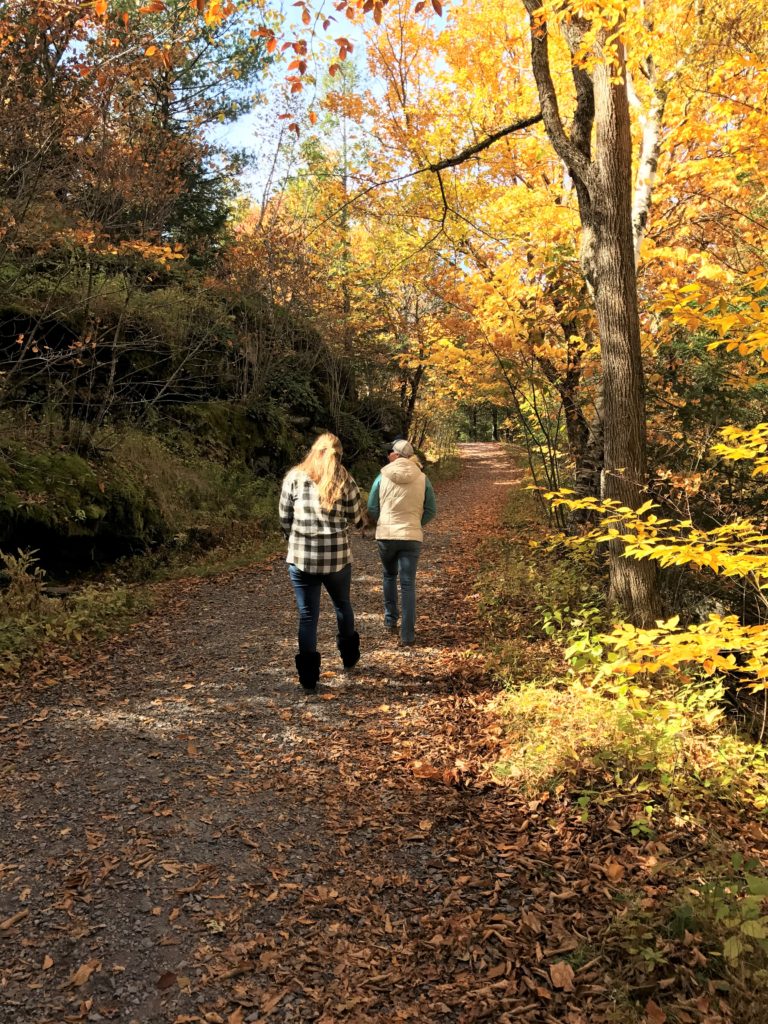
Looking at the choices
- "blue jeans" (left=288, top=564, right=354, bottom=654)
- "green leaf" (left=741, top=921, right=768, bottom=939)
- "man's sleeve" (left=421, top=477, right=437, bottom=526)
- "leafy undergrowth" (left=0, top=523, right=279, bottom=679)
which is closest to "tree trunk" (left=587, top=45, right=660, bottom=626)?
"man's sleeve" (left=421, top=477, right=437, bottom=526)

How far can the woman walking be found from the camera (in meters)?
4.82

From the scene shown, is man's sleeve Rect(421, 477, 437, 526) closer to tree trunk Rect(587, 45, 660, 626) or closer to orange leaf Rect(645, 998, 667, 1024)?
tree trunk Rect(587, 45, 660, 626)

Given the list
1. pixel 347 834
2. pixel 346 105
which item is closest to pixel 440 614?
pixel 347 834

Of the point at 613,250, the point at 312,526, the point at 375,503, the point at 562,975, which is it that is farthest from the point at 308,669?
the point at 613,250

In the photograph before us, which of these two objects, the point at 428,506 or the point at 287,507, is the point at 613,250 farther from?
the point at 287,507

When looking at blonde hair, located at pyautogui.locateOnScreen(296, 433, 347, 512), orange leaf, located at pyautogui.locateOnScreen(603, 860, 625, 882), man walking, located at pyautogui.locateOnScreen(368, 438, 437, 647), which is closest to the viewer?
orange leaf, located at pyautogui.locateOnScreen(603, 860, 625, 882)

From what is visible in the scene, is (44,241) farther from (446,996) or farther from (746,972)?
(746,972)

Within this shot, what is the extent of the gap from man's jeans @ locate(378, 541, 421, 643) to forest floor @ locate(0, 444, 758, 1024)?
693 millimetres

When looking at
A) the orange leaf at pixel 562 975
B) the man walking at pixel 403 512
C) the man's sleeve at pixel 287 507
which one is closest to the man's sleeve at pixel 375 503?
the man walking at pixel 403 512

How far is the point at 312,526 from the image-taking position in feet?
15.8

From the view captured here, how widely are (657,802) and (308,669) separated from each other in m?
2.74

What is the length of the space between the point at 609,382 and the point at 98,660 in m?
5.42

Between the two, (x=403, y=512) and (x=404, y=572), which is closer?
(x=403, y=512)

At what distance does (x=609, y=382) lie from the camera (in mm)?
5602
